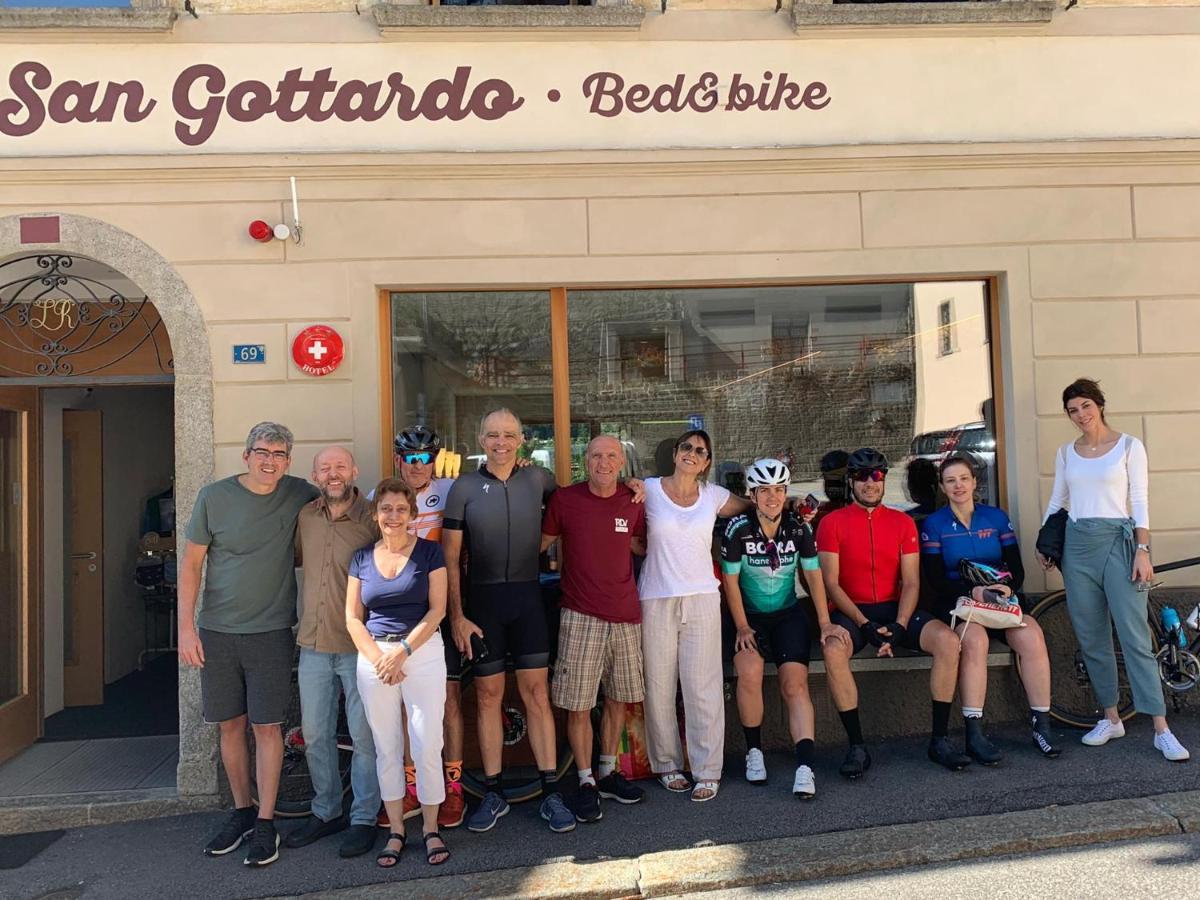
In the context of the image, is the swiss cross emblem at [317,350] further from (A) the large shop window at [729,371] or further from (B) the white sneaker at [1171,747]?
(B) the white sneaker at [1171,747]

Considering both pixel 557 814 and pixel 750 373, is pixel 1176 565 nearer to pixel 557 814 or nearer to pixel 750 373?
pixel 750 373

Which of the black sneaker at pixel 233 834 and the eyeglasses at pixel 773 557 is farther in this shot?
the eyeglasses at pixel 773 557

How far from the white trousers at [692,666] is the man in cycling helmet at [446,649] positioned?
0.98 meters

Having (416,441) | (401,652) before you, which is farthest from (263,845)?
(416,441)

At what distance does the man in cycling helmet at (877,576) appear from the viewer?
4.92m

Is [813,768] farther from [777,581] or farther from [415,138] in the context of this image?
[415,138]

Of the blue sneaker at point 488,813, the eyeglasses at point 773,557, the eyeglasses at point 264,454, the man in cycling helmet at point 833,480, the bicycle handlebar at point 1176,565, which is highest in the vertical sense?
the eyeglasses at point 264,454

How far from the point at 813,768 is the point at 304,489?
9.83 feet

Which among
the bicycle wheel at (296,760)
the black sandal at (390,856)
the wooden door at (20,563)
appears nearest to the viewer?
the black sandal at (390,856)

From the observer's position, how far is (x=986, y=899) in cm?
355

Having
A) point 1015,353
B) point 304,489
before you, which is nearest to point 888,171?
point 1015,353

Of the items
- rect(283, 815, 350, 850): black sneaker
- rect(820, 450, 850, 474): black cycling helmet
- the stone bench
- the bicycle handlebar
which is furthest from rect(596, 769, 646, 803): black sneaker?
the bicycle handlebar

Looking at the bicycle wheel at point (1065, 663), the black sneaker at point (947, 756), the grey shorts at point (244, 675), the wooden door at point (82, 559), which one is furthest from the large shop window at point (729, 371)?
the wooden door at point (82, 559)

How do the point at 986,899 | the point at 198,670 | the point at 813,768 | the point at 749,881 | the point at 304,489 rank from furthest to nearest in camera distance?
1. the point at 198,670
2. the point at 813,768
3. the point at 304,489
4. the point at 749,881
5. the point at 986,899
